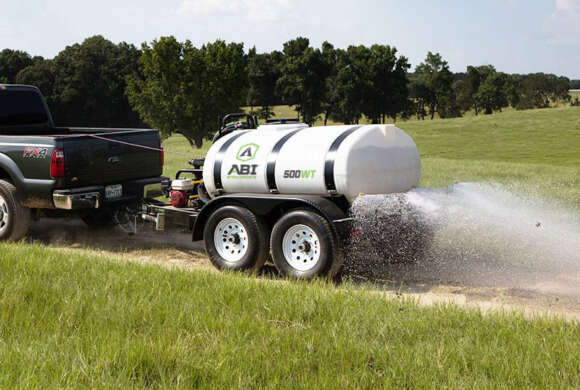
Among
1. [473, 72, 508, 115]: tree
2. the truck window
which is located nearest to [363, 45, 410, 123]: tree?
[473, 72, 508, 115]: tree

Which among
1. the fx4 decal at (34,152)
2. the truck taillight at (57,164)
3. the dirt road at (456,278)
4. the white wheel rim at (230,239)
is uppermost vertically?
the fx4 decal at (34,152)

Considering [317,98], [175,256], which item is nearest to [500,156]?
[175,256]

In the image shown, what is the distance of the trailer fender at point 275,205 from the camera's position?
23.7ft

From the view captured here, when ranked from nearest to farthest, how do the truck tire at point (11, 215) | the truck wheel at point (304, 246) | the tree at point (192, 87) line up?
the truck wheel at point (304, 246) → the truck tire at point (11, 215) → the tree at point (192, 87)

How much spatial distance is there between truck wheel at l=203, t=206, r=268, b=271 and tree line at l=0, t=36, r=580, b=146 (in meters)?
46.4

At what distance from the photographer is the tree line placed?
179 ft

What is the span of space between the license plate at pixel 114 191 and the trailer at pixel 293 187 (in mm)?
1753

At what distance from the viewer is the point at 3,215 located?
9680mm

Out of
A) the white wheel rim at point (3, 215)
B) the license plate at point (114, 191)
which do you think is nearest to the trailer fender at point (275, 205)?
the license plate at point (114, 191)

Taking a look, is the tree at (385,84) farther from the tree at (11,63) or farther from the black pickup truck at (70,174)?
the black pickup truck at (70,174)

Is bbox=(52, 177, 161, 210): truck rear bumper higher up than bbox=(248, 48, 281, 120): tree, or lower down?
lower down

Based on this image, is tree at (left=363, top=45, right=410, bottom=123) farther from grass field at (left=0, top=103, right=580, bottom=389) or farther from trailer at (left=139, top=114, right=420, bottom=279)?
grass field at (left=0, top=103, right=580, bottom=389)

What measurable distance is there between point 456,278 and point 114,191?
5468mm

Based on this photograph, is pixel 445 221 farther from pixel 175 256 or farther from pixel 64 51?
pixel 64 51
